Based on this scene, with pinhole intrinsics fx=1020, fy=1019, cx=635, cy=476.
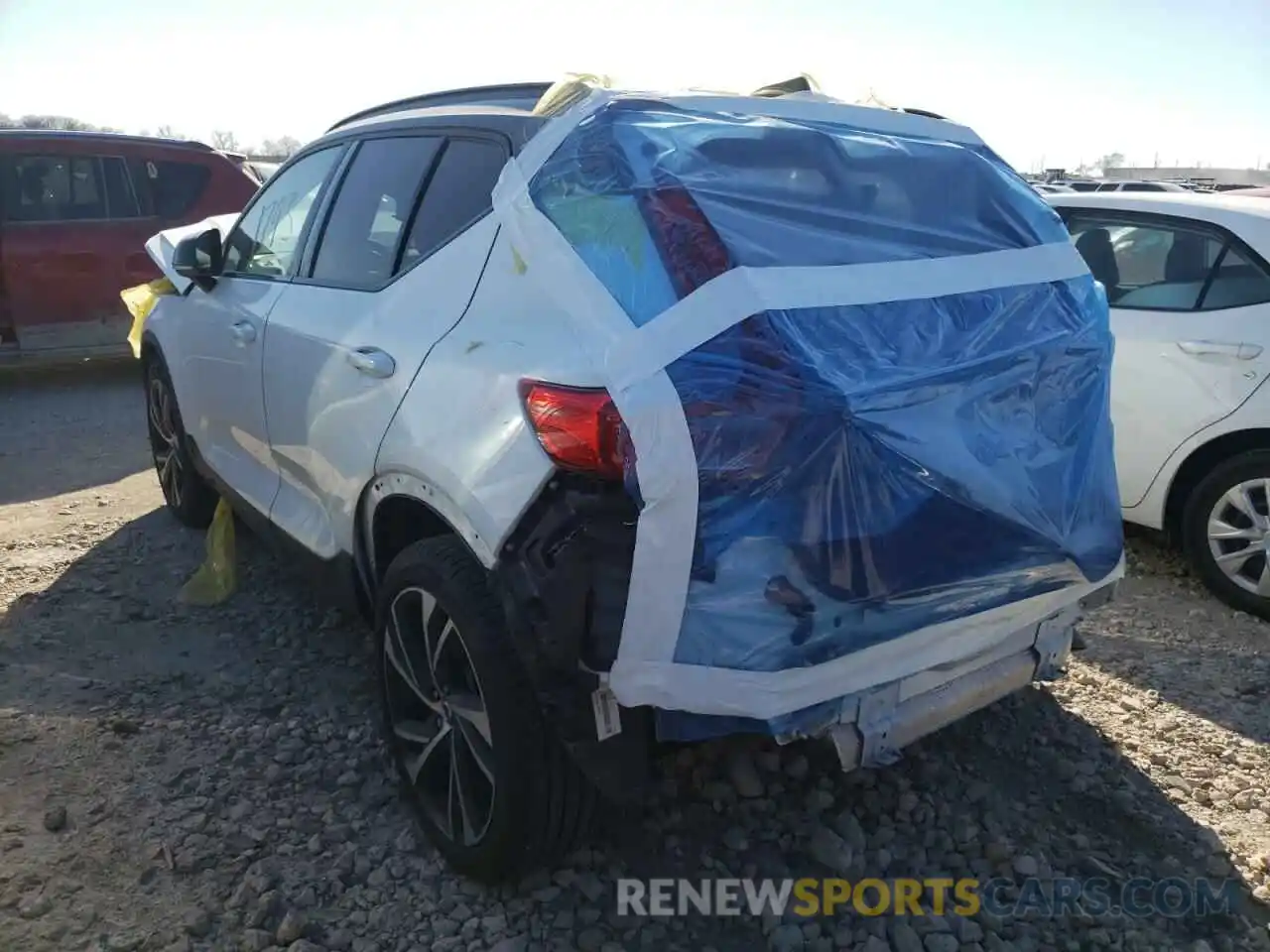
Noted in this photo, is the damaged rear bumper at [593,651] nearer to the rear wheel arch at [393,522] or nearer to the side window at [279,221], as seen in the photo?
the rear wheel arch at [393,522]

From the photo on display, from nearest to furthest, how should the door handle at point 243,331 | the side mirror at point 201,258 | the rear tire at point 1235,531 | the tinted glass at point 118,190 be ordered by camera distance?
the door handle at point 243,331
the side mirror at point 201,258
the rear tire at point 1235,531
the tinted glass at point 118,190

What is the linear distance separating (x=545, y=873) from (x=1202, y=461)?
3.16 meters

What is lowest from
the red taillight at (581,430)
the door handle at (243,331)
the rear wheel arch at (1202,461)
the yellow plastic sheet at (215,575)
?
the yellow plastic sheet at (215,575)

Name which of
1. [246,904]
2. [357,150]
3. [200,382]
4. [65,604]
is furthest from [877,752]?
[65,604]

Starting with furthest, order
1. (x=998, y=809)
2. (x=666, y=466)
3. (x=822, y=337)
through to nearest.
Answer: (x=998, y=809) → (x=822, y=337) → (x=666, y=466)

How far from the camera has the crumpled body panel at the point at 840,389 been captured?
6.15ft

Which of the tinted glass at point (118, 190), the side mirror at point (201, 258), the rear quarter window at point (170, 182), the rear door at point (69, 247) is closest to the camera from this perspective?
the side mirror at point (201, 258)

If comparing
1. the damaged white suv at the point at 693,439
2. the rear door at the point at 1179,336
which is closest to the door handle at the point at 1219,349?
the rear door at the point at 1179,336

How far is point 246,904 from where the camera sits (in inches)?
94.4

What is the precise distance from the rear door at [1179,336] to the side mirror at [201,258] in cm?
357

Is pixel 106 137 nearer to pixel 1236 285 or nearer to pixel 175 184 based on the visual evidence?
pixel 175 184

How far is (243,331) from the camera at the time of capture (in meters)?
3.41

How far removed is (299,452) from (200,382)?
1167mm

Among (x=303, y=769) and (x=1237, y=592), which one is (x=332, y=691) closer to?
(x=303, y=769)
